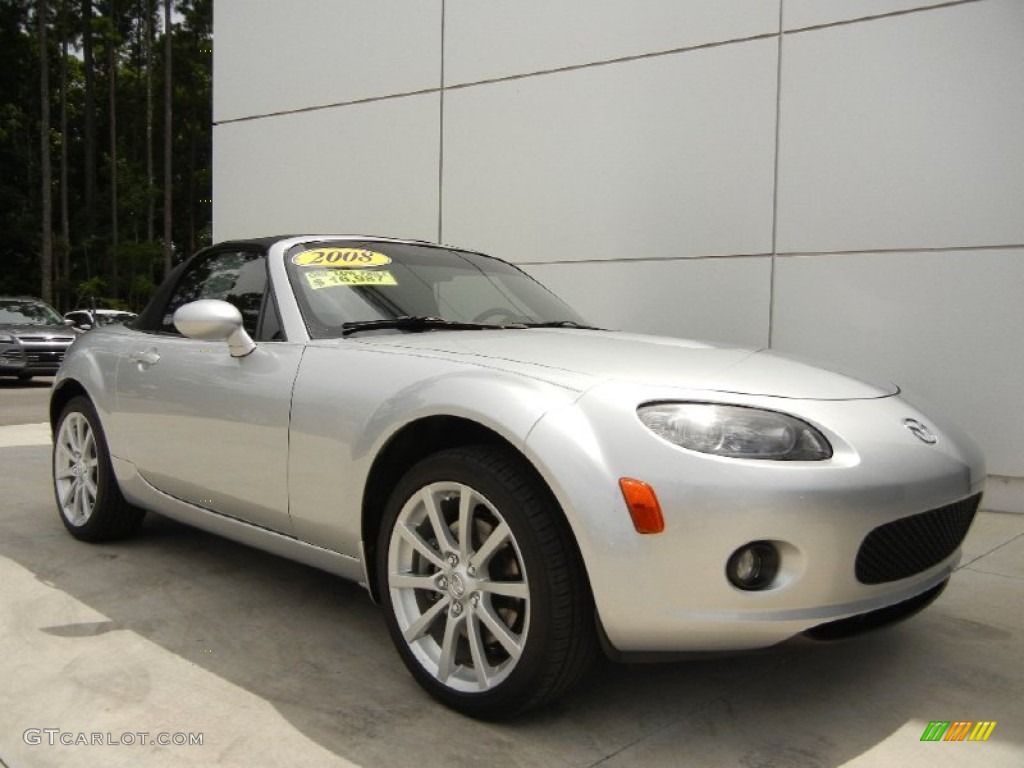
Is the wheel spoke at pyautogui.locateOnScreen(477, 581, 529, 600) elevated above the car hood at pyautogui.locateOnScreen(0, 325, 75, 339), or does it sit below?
above

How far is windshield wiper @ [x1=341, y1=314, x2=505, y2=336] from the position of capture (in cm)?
301

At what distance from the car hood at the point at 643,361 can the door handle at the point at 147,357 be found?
1.20m

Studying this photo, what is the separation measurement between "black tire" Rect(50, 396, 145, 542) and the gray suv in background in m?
11.2

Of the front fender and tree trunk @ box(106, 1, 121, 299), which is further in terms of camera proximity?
tree trunk @ box(106, 1, 121, 299)

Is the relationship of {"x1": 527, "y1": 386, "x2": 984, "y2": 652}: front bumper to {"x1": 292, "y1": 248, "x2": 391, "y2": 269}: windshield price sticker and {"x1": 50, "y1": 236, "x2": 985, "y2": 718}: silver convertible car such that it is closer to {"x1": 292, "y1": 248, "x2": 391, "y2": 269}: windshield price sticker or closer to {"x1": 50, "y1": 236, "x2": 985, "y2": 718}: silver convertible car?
{"x1": 50, "y1": 236, "x2": 985, "y2": 718}: silver convertible car

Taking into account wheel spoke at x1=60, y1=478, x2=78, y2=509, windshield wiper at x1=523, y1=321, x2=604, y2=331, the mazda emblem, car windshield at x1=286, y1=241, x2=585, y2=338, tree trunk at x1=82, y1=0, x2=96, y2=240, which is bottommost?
wheel spoke at x1=60, y1=478, x2=78, y2=509

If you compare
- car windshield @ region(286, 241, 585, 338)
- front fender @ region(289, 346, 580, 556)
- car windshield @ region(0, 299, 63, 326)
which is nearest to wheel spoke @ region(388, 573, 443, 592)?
front fender @ region(289, 346, 580, 556)

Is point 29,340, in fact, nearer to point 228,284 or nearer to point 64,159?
point 228,284

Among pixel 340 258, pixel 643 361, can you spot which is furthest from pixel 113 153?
pixel 643 361

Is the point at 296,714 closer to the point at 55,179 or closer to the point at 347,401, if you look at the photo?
the point at 347,401

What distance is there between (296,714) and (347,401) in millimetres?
896

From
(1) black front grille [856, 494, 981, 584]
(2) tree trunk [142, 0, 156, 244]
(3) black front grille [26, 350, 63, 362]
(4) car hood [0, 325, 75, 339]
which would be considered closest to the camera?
(1) black front grille [856, 494, 981, 584]

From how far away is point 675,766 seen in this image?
2131 mm

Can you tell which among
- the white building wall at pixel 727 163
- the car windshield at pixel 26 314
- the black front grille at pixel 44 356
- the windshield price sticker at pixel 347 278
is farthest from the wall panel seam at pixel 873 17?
the car windshield at pixel 26 314
